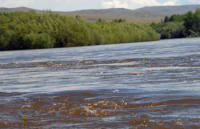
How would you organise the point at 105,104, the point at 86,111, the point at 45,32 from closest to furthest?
the point at 86,111 < the point at 105,104 < the point at 45,32

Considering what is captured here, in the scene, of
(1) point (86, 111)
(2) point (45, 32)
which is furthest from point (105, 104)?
(2) point (45, 32)

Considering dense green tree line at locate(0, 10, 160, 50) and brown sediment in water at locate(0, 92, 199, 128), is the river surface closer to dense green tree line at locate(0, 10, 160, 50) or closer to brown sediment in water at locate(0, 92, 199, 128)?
brown sediment in water at locate(0, 92, 199, 128)

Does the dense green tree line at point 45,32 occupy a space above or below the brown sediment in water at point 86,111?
below

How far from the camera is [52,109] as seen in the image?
8.04m

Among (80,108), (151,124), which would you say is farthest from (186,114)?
(80,108)

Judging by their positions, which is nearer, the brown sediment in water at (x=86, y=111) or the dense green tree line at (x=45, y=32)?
the brown sediment in water at (x=86, y=111)

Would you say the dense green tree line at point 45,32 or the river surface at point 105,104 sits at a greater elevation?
the river surface at point 105,104

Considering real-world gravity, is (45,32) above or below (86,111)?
below

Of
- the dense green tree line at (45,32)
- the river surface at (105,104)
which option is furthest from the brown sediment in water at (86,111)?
the dense green tree line at (45,32)

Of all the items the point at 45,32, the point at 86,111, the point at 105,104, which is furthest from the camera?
the point at 45,32

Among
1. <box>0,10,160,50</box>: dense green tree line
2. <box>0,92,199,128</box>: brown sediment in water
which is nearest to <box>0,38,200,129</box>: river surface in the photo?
<box>0,92,199,128</box>: brown sediment in water

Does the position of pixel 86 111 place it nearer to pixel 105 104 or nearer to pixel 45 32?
pixel 105 104

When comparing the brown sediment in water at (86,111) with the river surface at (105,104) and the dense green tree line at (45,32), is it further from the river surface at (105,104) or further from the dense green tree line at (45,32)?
the dense green tree line at (45,32)

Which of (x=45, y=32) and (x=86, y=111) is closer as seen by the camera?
(x=86, y=111)
